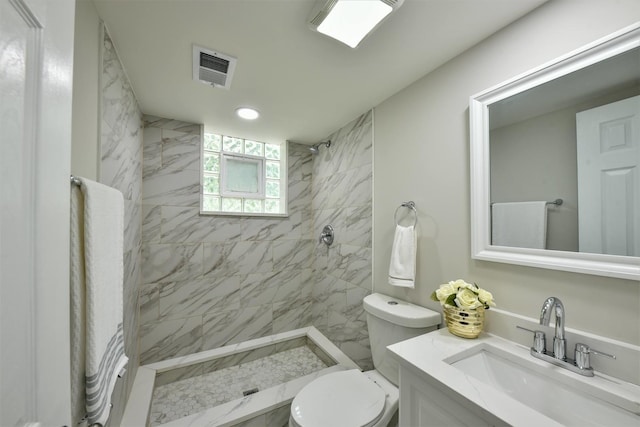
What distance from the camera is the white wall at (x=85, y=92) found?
2.65 feet

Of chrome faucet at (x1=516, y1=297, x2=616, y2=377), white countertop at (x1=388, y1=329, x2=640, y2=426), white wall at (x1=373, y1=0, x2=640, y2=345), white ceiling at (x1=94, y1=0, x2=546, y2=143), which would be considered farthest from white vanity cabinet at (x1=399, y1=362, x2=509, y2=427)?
white ceiling at (x1=94, y1=0, x2=546, y2=143)

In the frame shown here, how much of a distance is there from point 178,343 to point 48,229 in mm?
1955

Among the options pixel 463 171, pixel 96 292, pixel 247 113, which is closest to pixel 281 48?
pixel 247 113

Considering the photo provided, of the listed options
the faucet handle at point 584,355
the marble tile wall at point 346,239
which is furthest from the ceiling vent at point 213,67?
the faucet handle at point 584,355

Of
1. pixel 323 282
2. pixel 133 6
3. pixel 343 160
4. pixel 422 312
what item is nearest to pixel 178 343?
pixel 323 282

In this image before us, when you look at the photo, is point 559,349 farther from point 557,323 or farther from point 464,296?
point 464,296

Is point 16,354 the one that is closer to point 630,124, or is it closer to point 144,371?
point 630,124

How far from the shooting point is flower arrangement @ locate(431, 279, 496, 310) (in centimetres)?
98

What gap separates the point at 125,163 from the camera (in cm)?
138

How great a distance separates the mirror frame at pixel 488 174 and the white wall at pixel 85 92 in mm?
1551

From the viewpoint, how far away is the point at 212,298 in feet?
6.88

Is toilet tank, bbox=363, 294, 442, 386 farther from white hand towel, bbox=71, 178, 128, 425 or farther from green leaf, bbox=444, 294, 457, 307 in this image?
white hand towel, bbox=71, 178, 128, 425

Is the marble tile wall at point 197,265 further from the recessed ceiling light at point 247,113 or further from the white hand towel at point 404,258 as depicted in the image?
the white hand towel at point 404,258

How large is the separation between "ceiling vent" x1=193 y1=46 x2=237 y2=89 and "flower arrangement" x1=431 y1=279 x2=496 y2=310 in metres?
1.53
